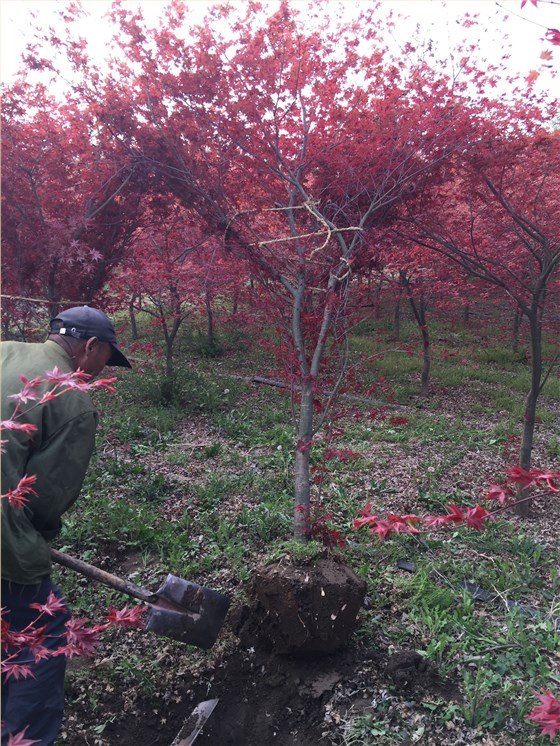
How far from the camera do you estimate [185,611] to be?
2.85 metres

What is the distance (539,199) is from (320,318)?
10.9 feet

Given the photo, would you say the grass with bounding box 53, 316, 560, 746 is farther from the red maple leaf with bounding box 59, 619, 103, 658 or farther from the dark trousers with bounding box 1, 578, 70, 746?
the red maple leaf with bounding box 59, 619, 103, 658

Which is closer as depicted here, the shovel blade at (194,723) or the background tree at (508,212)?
the shovel blade at (194,723)

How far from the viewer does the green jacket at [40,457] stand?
6.95 ft

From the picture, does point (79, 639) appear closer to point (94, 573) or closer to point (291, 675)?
point (94, 573)

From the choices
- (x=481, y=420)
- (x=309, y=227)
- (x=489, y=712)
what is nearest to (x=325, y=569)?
(x=489, y=712)

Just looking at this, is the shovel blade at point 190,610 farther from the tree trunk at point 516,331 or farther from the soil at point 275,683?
the tree trunk at point 516,331

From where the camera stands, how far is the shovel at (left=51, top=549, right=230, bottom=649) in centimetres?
275

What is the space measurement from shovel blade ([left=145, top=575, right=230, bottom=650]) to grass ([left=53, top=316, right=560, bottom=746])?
52 centimetres

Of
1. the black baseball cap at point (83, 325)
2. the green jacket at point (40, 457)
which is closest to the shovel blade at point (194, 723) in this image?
the green jacket at point (40, 457)

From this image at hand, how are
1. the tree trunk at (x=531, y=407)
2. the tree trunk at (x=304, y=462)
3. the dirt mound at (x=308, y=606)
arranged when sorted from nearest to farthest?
1. the dirt mound at (x=308, y=606)
2. the tree trunk at (x=304, y=462)
3. the tree trunk at (x=531, y=407)

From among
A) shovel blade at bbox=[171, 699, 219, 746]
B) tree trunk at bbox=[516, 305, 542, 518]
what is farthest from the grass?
tree trunk at bbox=[516, 305, 542, 518]

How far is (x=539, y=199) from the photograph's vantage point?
550 centimetres

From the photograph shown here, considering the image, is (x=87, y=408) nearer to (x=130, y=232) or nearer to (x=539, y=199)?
(x=130, y=232)
